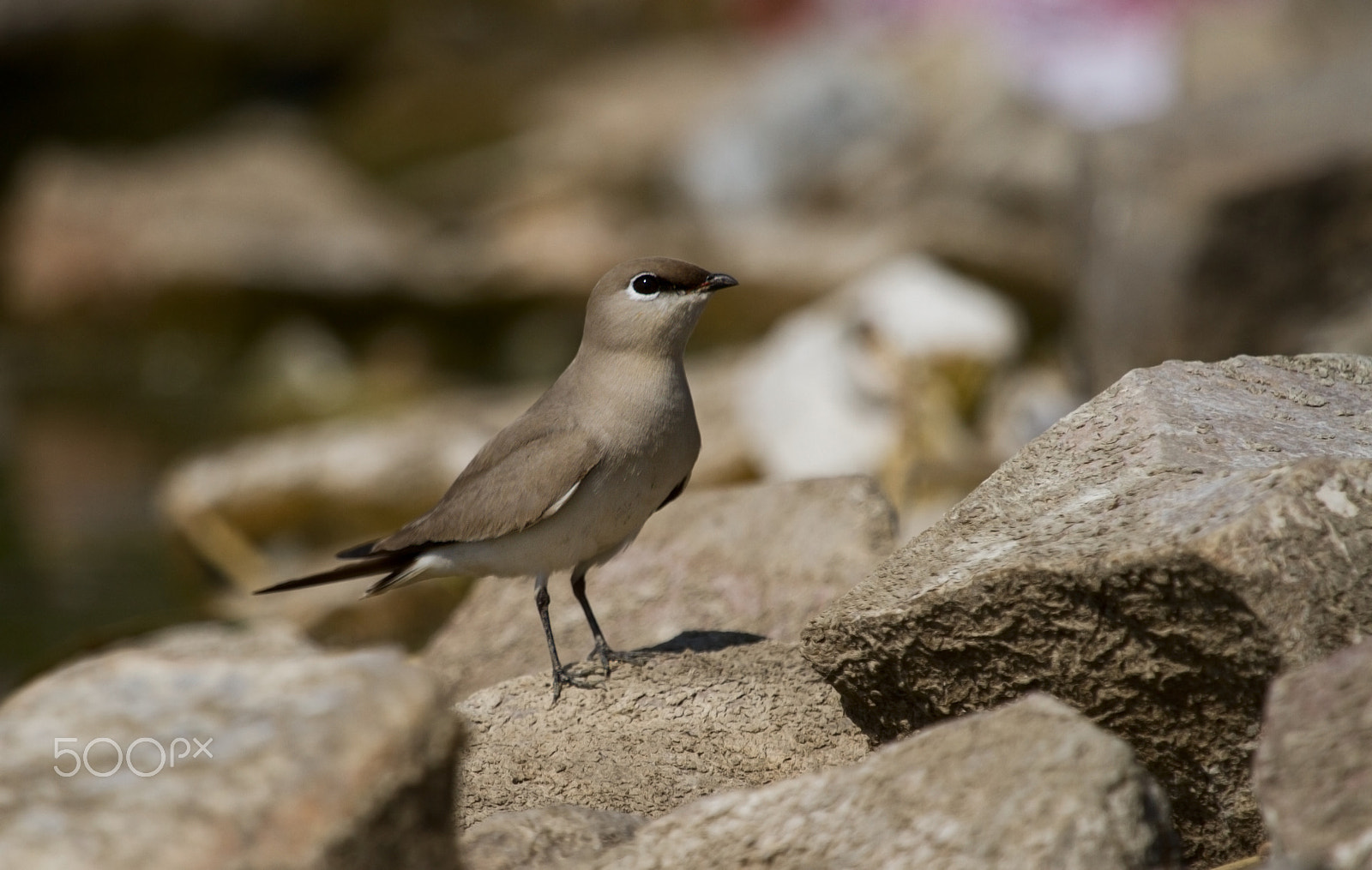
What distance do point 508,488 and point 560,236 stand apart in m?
11.1

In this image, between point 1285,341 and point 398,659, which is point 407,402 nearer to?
point 1285,341

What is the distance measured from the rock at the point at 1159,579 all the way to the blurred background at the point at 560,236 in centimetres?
325

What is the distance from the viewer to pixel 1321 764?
98.7 inches

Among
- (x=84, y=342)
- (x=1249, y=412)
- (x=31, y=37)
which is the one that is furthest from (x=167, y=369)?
(x=1249, y=412)

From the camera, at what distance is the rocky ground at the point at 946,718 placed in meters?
2.40

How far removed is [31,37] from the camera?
17.3 metres

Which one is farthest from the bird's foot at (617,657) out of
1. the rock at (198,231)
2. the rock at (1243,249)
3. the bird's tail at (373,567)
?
the rock at (198,231)

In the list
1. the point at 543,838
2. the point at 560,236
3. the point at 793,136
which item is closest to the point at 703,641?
the point at 543,838

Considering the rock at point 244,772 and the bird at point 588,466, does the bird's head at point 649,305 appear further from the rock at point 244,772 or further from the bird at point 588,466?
the rock at point 244,772

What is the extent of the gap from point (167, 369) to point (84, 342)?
115cm

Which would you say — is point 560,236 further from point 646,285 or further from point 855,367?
point 646,285

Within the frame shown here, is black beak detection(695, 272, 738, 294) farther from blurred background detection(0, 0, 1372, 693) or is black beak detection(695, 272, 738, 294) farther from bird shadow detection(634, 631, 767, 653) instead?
blurred background detection(0, 0, 1372, 693)

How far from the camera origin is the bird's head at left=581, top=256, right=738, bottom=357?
4.71 metres

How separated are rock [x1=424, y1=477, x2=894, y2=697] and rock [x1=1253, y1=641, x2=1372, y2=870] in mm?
2403
